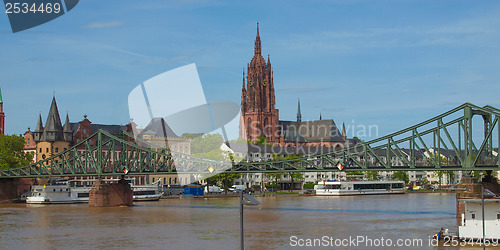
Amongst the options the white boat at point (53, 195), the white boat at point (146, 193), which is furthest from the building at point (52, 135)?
the white boat at point (146, 193)

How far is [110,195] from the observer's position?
106812 millimetres

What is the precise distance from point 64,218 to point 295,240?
36.2m

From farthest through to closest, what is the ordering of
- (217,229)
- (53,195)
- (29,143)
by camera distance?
(29,143) → (53,195) → (217,229)

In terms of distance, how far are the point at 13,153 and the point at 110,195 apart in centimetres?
5336

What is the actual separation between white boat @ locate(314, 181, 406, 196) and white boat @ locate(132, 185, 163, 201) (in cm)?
4047

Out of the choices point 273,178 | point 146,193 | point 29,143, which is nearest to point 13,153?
point 29,143

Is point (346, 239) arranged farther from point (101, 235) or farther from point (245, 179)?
point (245, 179)

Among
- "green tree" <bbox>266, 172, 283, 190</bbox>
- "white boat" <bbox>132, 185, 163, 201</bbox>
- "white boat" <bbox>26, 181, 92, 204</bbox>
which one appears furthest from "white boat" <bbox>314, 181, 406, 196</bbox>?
"white boat" <bbox>26, 181, 92, 204</bbox>

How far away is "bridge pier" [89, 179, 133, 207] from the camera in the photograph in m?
106

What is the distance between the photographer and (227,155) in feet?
600

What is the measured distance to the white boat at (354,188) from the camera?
516ft

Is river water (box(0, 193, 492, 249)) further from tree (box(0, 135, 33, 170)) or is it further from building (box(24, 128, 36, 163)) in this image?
building (box(24, 128, 36, 163))

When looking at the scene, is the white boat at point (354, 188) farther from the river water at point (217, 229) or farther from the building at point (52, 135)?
the river water at point (217, 229)

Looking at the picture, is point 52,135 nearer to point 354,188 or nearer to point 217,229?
point 354,188
